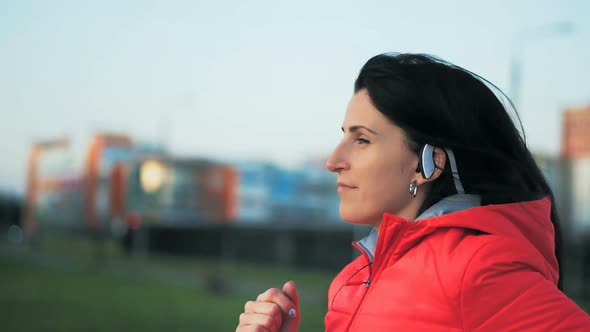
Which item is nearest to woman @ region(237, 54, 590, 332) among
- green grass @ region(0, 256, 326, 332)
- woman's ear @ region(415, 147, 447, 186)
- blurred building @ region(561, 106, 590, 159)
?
woman's ear @ region(415, 147, 447, 186)

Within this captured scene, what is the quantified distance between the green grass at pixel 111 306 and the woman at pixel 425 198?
10.3 meters

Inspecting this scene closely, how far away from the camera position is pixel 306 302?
49.9 feet

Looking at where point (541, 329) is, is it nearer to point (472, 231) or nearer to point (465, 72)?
point (472, 231)

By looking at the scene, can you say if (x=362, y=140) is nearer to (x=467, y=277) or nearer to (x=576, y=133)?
(x=467, y=277)

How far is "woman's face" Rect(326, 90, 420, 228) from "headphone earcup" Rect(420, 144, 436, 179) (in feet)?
0.08

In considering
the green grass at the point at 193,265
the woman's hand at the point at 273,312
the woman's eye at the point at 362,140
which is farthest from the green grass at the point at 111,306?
the woman's eye at the point at 362,140

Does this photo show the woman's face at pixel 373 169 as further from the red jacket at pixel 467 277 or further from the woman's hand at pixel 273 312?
the woman's hand at pixel 273 312

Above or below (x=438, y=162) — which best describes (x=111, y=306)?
below

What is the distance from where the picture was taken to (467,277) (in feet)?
3.98

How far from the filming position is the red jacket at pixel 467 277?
1.18 m

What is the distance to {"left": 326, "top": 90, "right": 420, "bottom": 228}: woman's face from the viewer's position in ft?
4.69

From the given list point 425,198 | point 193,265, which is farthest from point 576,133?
point 425,198

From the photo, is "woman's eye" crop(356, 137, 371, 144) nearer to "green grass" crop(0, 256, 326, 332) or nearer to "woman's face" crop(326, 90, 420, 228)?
"woman's face" crop(326, 90, 420, 228)

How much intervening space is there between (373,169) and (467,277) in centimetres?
29
